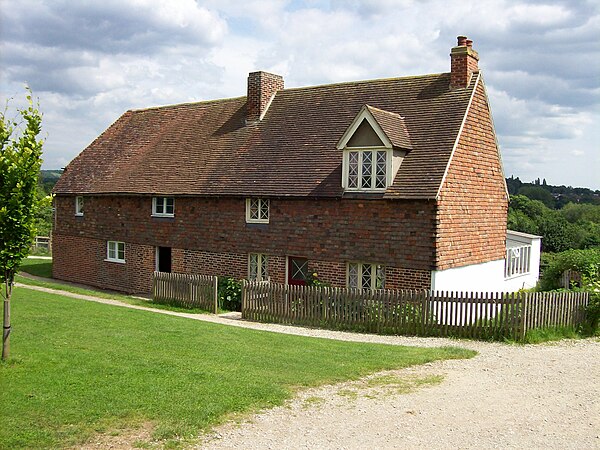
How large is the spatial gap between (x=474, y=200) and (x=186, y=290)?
10801 mm

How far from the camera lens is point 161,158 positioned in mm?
28281

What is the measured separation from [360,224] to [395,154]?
256cm

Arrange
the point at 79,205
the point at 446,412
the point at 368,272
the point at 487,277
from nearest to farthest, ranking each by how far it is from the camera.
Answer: the point at 446,412 → the point at 368,272 → the point at 487,277 → the point at 79,205

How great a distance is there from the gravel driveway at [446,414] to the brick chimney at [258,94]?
16.3m

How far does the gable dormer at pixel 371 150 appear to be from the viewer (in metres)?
20.0

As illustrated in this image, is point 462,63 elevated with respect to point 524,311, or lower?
elevated

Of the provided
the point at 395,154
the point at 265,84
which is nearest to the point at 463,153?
the point at 395,154

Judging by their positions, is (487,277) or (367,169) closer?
(367,169)

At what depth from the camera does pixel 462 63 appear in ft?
70.2

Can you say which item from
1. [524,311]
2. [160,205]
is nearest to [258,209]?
[160,205]

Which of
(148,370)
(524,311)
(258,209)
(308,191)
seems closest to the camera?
(148,370)

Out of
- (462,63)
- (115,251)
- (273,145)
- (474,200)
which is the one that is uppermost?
(462,63)

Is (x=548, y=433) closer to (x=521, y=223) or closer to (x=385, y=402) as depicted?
(x=385, y=402)

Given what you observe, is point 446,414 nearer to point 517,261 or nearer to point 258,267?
point 258,267
